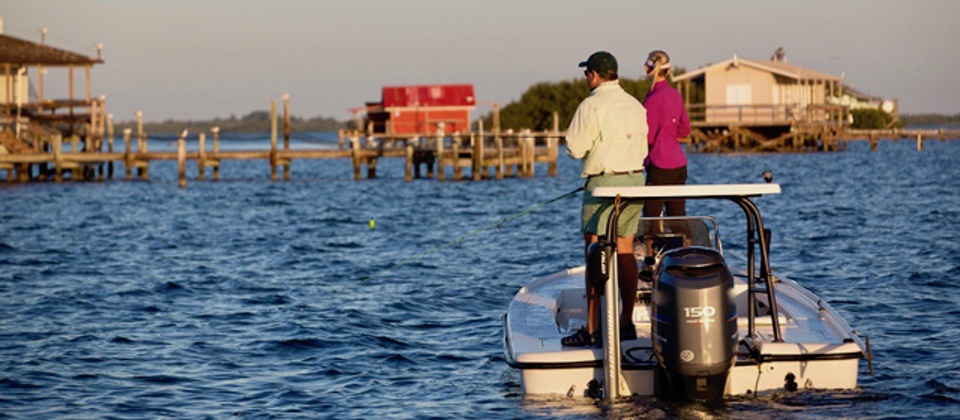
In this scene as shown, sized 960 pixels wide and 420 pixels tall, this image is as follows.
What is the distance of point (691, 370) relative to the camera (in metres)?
8.75

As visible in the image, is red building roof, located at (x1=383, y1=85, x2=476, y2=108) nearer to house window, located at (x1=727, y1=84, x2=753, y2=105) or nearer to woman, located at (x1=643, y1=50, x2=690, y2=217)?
house window, located at (x1=727, y1=84, x2=753, y2=105)

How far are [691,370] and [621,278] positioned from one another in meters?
0.99

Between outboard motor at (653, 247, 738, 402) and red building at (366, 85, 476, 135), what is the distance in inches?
2300

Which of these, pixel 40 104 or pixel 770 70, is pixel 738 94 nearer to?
pixel 770 70

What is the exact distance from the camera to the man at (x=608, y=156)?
9500mm

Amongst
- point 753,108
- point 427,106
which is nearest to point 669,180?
point 427,106

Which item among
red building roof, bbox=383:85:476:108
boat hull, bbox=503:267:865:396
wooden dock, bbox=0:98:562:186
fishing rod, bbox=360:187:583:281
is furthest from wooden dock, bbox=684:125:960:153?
boat hull, bbox=503:267:865:396

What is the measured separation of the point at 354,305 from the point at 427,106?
5083 centimetres

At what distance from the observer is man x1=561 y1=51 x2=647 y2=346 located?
9.50m

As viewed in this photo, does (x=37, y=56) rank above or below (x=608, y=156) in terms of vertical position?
above

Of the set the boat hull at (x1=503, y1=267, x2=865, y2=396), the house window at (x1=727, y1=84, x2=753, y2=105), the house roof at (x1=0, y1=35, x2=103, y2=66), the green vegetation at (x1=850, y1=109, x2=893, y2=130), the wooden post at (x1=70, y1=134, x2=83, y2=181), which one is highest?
the house roof at (x1=0, y1=35, x2=103, y2=66)

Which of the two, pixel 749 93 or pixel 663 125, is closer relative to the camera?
pixel 663 125

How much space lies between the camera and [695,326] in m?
8.70

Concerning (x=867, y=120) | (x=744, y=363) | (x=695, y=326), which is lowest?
(x=744, y=363)
